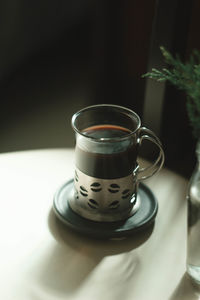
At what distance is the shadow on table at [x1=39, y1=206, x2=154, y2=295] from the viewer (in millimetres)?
808

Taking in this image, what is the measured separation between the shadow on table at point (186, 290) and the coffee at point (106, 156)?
208mm

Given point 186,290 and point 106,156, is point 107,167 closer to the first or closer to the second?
point 106,156

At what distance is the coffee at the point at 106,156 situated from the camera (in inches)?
34.4

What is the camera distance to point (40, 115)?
Answer: 2178mm

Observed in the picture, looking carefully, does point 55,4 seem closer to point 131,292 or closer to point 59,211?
point 59,211

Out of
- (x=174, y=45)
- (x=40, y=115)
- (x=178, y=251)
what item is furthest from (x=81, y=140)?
(x=40, y=115)

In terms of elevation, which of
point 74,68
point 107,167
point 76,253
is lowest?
point 74,68

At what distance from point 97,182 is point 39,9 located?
47.4 inches

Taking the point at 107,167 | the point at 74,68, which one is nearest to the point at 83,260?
the point at 107,167

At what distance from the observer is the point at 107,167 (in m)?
0.88

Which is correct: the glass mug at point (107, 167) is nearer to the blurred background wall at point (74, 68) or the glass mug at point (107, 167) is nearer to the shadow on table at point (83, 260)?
the shadow on table at point (83, 260)

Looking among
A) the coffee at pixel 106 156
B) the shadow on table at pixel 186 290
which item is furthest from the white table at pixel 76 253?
the coffee at pixel 106 156


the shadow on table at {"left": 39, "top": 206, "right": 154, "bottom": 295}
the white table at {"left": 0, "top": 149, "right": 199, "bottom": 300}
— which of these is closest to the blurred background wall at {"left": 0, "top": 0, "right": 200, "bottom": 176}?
the white table at {"left": 0, "top": 149, "right": 199, "bottom": 300}

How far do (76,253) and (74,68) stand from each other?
4.72 feet
